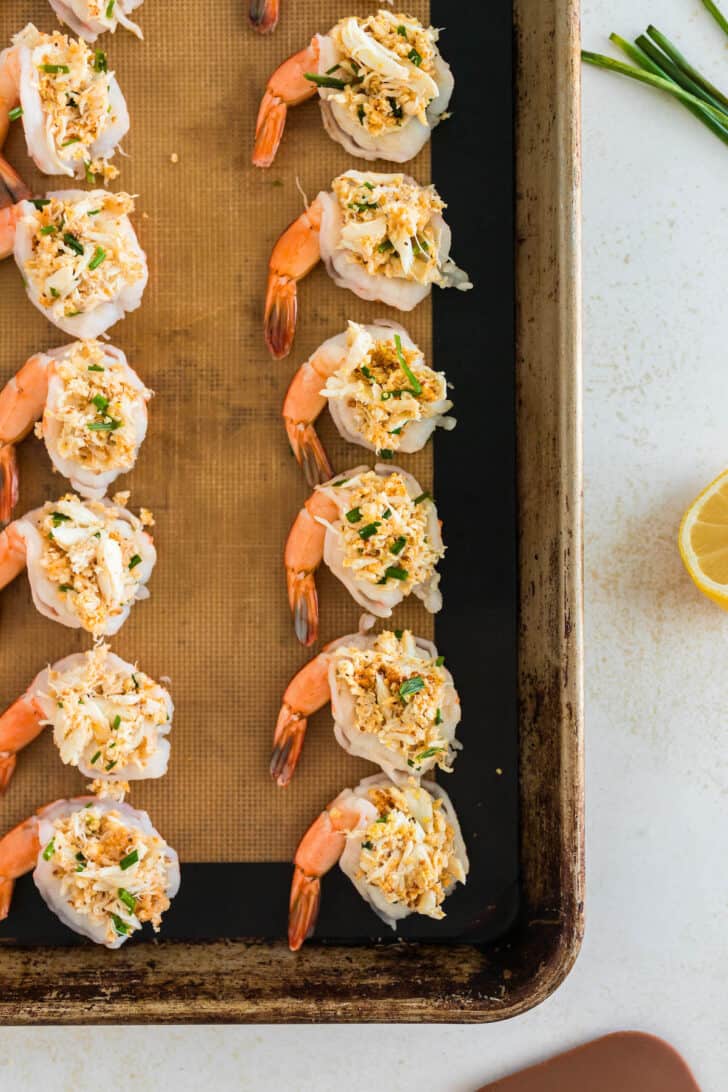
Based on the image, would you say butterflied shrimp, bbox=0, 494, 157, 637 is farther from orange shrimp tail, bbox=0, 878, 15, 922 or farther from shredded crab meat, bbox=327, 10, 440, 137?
shredded crab meat, bbox=327, 10, 440, 137

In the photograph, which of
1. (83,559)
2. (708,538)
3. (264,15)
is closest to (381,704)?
(83,559)

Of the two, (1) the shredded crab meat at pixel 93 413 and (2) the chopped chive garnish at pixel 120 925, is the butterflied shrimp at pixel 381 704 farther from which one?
(1) the shredded crab meat at pixel 93 413

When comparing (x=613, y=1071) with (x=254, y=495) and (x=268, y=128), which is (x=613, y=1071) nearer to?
(x=254, y=495)

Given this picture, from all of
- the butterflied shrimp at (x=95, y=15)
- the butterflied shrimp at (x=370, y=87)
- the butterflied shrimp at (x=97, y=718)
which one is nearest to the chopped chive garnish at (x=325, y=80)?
the butterflied shrimp at (x=370, y=87)

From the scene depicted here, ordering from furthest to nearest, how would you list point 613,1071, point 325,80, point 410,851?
point 613,1071, point 325,80, point 410,851

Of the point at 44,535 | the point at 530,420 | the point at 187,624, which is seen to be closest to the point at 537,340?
the point at 530,420

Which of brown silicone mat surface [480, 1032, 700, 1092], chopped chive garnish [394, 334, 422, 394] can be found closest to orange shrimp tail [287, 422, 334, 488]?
chopped chive garnish [394, 334, 422, 394]
